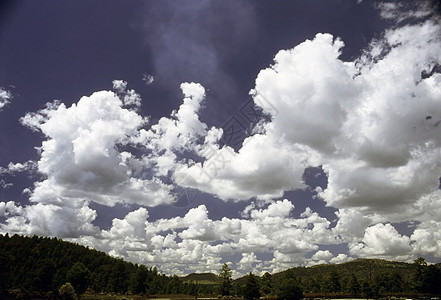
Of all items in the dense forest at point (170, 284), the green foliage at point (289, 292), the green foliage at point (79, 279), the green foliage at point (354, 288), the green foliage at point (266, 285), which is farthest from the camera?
A: the green foliage at point (266, 285)

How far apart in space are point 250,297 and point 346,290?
186 feet

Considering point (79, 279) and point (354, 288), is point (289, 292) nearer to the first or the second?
point (354, 288)

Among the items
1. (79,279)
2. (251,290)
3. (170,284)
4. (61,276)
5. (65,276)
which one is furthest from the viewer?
(170,284)

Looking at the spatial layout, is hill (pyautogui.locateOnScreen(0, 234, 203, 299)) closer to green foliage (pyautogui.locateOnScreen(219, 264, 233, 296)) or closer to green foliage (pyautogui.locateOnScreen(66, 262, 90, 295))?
green foliage (pyautogui.locateOnScreen(66, 262, 90, 295))

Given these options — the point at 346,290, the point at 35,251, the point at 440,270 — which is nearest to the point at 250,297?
the point at 346,290

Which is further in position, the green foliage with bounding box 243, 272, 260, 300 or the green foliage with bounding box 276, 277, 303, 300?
the green foliage with bounding box 243, 272, 260, 300

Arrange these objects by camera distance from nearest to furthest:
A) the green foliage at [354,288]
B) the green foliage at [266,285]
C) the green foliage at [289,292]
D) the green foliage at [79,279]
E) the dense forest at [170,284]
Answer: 1. the green foliage at [289,292]
2. the dense forest at [170,284]
3. the green foliage at [79,279]
4. the green foliage at [354,288]
5. the green foliage at [266,285]

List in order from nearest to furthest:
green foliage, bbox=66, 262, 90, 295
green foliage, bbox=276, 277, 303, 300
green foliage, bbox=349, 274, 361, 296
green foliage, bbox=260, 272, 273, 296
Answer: green foliage, bbox=276, 277, 303, 300
green foliage, bbox=66, 262, 90, 295
green foliage, bbox=349, 274, 361, 296
green foliage, bbox=260, 272, 273, 296

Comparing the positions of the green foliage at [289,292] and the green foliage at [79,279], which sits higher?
the green foliage at [79,279]

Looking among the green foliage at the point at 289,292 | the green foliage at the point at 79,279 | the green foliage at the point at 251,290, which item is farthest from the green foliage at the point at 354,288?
the green foliage at the point at 79,279

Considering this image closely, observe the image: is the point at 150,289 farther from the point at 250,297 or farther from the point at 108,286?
the point at 250,297

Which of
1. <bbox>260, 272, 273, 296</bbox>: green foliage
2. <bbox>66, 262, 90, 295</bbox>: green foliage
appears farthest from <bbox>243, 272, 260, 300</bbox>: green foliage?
<bbox>66, 262, 90, 295</bbox>: green foliage

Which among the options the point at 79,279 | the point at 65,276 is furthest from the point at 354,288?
the point at 65,276

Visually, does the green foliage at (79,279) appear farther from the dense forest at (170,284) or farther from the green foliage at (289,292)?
the green foliage at (289,292)
